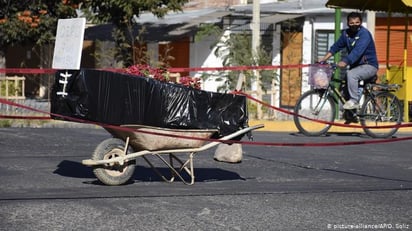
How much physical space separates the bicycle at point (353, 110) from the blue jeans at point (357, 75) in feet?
0.73

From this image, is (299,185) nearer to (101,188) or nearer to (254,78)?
(101,188)

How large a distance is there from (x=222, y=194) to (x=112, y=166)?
1087 mm

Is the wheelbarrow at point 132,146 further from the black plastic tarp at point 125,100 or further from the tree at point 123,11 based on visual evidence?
the tree at point 123,11

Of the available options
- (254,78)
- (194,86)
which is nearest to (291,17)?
(254,78)

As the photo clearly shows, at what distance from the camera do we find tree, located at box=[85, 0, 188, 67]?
91.7 feet

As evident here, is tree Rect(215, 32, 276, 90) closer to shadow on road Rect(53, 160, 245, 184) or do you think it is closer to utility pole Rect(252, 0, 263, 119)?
utility pole Rect(252, 0, 263, 119)

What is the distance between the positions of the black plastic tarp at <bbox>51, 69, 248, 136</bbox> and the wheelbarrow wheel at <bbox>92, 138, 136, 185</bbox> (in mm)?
251

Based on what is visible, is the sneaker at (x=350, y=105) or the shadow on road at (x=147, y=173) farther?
the sneaker at (x=350, y=105)

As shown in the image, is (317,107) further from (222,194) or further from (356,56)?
(222,194)

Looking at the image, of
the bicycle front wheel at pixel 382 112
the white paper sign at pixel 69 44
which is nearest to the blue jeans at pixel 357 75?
the bicycle front wheel at pixel 382 112

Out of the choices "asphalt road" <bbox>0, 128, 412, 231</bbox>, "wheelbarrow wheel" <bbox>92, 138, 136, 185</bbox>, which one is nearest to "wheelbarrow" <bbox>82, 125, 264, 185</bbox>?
"wheelbarrow wheel" <bbox>92, 138, 136, 185</bbox>

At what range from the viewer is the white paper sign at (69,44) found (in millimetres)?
9297

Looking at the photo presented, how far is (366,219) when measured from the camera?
7.77 m

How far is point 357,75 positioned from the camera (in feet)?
46.5
